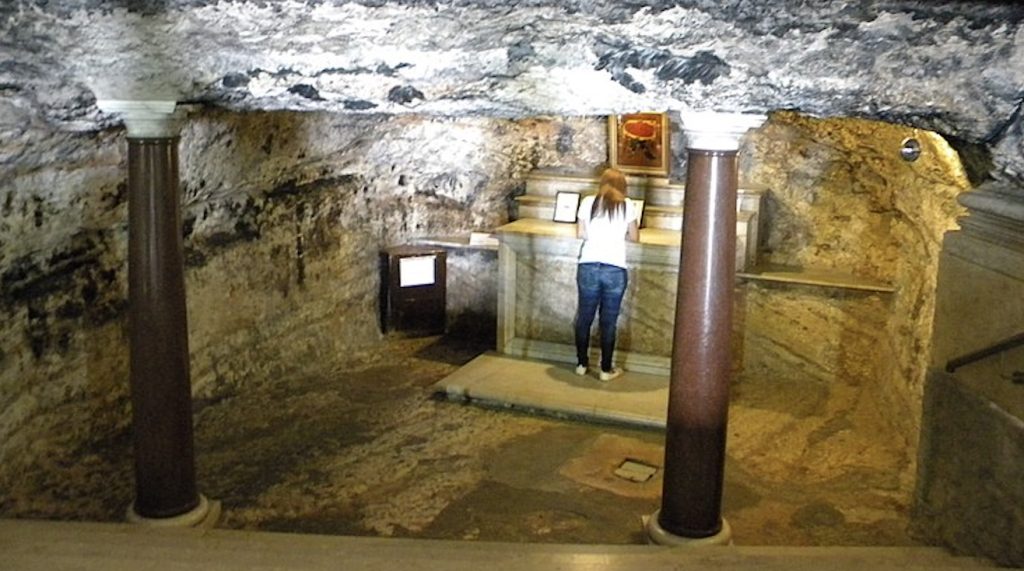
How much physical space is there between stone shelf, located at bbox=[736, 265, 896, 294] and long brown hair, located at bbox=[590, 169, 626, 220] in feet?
4.17

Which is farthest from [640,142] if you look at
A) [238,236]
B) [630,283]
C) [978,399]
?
[978,399]

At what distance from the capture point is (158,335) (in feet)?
13.6

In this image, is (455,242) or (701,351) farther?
(455,242)

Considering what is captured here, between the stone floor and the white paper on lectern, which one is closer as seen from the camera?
the stone floor

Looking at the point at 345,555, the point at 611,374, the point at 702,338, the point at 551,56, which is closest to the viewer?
the point at 345,555

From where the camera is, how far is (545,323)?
7.17m

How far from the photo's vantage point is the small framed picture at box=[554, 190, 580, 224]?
24.5ft

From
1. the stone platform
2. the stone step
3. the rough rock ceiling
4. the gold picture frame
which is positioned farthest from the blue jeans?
the stone step

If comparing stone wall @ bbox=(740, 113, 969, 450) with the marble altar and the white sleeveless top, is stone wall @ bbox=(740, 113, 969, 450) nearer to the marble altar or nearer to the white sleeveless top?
the marble altar

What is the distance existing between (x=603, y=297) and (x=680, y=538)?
2552mm

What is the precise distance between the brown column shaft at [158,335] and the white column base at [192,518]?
0.08 ft

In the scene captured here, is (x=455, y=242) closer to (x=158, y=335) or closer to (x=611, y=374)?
(x=611, y=374)

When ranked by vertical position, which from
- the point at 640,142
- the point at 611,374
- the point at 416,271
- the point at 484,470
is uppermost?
the point at 640,142

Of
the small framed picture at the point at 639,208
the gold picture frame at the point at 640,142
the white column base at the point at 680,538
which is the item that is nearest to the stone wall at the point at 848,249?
the gold picture frame at the point at 640,142
